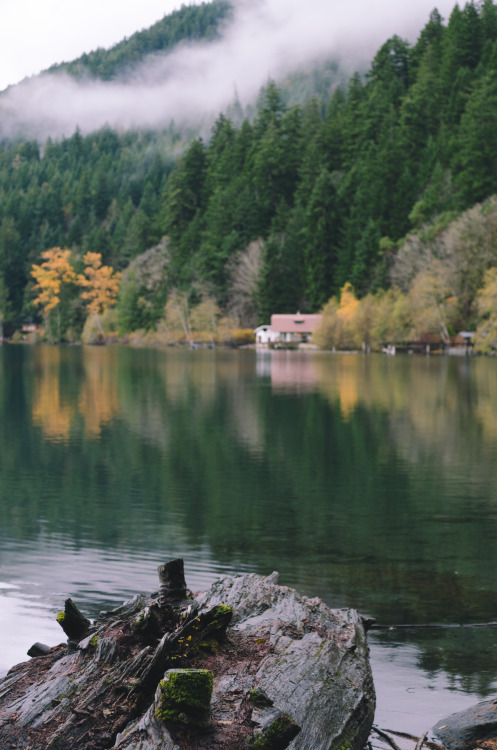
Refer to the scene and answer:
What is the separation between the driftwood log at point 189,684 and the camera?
4.55m

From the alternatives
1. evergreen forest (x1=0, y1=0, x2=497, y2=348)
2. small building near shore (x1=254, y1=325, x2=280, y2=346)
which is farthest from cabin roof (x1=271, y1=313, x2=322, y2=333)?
evergreen forest (x1=0, y1=0, x2=497, y2=348)

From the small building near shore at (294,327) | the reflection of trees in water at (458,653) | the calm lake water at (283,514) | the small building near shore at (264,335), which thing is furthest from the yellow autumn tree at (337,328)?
the reflection of trees in water at (458,653)

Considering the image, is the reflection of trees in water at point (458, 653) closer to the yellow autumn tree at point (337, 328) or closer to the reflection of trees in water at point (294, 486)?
the reflection of trees in water at point (294, 486)

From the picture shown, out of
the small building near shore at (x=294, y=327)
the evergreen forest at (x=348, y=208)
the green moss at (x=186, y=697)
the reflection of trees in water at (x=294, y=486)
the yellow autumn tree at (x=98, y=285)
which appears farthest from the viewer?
the yellow autumn tree at (x=98, y=285)

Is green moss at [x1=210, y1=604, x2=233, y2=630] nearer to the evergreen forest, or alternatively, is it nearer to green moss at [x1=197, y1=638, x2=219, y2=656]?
green moss at [x1=197, y1=638, x2=219, y2=656]

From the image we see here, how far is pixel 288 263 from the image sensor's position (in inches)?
5251

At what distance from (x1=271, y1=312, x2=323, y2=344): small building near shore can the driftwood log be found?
11888cm

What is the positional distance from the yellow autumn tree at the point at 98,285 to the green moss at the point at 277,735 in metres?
155

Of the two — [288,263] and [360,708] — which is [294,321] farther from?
[360,708]

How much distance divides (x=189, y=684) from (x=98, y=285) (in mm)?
159926

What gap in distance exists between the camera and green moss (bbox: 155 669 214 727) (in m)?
4.49

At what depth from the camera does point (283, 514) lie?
15320 millimetres

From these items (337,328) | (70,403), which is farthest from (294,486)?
(337,328)

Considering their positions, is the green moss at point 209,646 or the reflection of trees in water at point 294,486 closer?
the green moss at point 209,646
